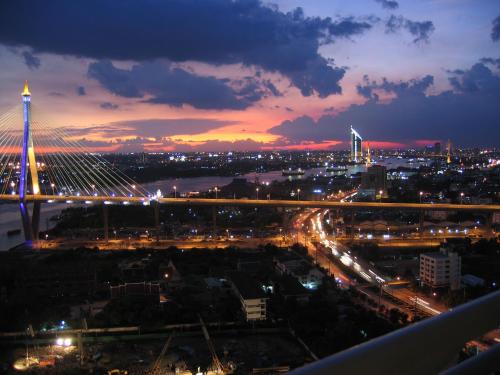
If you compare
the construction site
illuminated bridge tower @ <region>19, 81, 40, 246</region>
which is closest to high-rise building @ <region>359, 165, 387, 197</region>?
illuminated bridge tower @ <region>19, 81, 40, 246</region>

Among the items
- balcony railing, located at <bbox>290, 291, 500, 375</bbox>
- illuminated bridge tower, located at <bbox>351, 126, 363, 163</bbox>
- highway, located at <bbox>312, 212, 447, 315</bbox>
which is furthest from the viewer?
illuminated bridge tower, located at <bbox>351, 126, 363, 163</bbox>

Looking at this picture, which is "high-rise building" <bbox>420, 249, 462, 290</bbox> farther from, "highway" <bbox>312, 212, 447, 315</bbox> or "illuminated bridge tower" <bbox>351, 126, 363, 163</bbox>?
"illuminated bridge tower" <bbox>351, 126, 363, 163</bbox>

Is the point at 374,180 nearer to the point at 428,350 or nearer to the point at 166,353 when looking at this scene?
the point at 166,353

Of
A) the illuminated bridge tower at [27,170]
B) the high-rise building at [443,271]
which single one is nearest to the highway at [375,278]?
the high-rise building at [443,271]

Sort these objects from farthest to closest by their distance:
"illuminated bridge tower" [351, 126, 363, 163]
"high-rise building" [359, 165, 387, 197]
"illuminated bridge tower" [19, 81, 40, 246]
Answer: "illuminated bridge tower" [351, 126, 363, 163], "high-rise building" [359, 165, 387, 197], "illuminated bridge tower" [19, 81, 40, 246]

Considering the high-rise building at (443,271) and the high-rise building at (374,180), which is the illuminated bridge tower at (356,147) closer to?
the high-rise building at (374,180)

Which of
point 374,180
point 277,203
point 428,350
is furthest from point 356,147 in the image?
point 428,350

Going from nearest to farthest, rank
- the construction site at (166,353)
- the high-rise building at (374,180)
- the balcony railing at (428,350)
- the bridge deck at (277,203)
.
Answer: the balcony railing at (428,350), the construction site at (166,353), the bridge deck at (277,203), the high-rise building at (374,180)

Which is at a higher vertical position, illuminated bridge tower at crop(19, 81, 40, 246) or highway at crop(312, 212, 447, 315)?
illuminated bridge tower at crop(19, 81, 40, 246)
